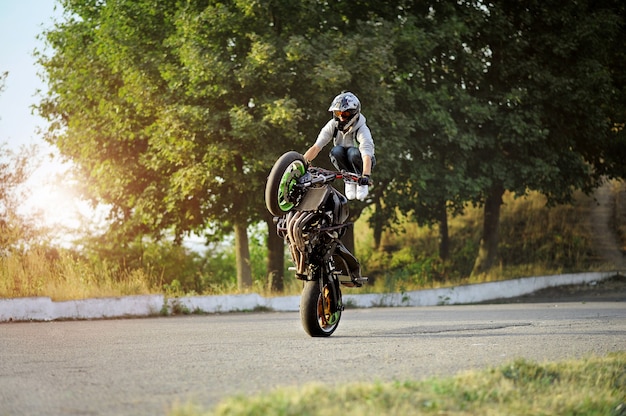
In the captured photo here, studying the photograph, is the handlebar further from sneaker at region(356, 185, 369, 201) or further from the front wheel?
the front wheel

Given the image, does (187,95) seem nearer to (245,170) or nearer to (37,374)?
(245,170)

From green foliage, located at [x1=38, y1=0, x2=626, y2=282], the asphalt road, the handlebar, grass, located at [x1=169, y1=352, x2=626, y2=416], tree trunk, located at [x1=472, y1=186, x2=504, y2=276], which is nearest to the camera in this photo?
grass, located at [x1=169, y1=352, x2=626, y2=416]

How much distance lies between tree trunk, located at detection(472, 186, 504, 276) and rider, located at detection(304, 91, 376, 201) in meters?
21.1

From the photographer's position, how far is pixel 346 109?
10891mm

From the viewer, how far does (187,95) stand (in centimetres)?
2356

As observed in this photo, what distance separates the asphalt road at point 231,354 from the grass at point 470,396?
0.56m

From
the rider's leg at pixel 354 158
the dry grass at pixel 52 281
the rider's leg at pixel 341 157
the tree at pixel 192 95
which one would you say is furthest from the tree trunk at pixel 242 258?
the rider's leg at pixel 354 158

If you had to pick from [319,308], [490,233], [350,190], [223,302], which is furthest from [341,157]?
[490,233]

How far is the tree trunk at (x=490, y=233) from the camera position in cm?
3181

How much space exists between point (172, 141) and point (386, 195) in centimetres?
847

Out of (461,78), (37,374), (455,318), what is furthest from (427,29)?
(37,374)

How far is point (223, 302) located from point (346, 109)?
9.44 metres

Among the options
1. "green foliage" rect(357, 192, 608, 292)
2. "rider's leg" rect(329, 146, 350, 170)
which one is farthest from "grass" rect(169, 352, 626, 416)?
"green foliage" rect(357, 192, 608, 292)

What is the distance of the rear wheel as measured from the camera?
10016 mm
